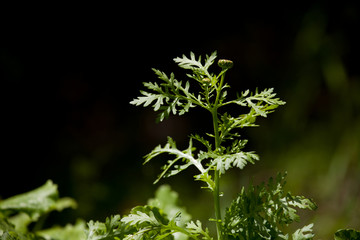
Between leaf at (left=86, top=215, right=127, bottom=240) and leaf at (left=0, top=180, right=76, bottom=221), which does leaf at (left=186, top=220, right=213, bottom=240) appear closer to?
leaf at (left=86, top=215, right=127, bottom=240)

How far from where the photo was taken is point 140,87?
3668 mm

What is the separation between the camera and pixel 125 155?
3.63 metres

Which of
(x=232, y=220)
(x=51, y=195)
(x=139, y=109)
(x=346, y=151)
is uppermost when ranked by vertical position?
(x=139, y=109)

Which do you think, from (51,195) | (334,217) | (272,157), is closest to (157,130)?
(272,157)

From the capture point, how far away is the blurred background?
333cm

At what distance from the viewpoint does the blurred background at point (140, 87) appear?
3.33 metres

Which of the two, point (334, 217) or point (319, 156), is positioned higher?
point (319, 156)

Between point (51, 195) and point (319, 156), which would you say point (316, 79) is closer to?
point (319, 156)

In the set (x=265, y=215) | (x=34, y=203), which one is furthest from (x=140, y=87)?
(x=265, y=215)

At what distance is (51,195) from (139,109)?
2665mm

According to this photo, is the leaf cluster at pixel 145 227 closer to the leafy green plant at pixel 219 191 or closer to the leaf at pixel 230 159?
the leafy green plant at pixel 219 191

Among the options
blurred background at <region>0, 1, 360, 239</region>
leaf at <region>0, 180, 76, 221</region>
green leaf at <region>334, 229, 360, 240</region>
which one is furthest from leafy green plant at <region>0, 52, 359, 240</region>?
blurred background at <region>0, 1, 360, 239</region>

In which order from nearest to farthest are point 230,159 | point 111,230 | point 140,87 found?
point 230,159
point 111,230
point 140,87

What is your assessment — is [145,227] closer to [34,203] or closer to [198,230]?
[198,230]
